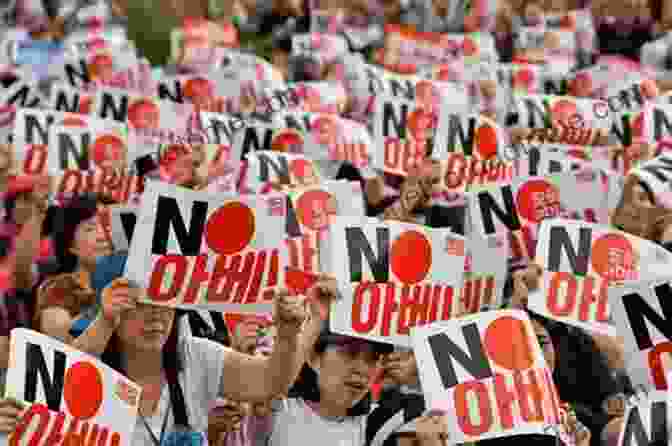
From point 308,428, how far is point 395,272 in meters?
1.02

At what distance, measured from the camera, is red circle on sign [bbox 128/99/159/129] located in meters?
9.63

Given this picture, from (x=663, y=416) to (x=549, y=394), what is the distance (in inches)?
15.7

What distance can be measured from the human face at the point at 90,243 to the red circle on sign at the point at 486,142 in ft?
8.95

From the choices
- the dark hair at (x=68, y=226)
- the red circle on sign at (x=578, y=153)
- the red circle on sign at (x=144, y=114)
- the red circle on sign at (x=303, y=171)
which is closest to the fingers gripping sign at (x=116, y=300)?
the dark hair at (x=68, y=226)

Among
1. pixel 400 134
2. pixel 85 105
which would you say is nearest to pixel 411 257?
pixel 400 134

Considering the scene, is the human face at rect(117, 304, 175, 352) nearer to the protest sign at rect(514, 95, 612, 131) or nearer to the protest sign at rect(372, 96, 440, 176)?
the protest sign at rect(372, 96, 440, 176)

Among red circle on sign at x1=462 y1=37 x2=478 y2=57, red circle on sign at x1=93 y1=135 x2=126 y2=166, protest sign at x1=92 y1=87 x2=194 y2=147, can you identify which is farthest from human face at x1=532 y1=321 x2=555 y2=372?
red circle on sign at x1=462 y1=37 x2=478 y2=57

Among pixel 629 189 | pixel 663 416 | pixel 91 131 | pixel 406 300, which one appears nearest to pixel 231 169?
pixel 91 131

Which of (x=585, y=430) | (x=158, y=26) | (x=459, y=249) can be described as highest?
(x=158, y=26)

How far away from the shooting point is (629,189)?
6.83 m

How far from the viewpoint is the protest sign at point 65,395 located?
156 inches

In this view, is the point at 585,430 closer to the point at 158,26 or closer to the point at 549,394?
the point at 549,394

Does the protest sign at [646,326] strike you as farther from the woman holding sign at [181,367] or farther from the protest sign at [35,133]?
the protest sign at [35,133]

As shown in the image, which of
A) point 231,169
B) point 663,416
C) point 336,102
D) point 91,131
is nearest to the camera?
point 663,416
